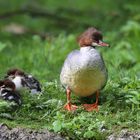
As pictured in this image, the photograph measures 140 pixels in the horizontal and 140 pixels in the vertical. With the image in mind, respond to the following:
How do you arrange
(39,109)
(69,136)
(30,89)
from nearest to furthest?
1. (69,136)
2. (39,109)
3. (30,89)

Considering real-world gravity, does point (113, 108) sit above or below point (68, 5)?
below

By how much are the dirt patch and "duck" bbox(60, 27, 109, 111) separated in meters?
0.77

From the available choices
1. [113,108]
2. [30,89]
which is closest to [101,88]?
[113,108]

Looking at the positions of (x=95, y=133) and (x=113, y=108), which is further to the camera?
(x=113, y=108)

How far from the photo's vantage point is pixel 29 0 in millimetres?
14680

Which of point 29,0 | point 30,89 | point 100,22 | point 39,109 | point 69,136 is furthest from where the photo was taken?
point 29,0

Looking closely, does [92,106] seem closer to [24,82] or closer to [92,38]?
[92,38]

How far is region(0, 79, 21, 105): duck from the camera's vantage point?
6785mm

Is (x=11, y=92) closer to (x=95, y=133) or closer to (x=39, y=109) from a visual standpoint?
(x=39, y=109)

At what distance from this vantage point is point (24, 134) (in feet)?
19.9

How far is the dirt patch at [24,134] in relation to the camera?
6.05 meters

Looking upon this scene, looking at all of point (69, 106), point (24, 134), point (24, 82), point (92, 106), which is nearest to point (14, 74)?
point (24, 82)

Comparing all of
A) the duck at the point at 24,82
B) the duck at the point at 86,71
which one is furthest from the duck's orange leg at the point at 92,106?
the duck at the point at 24,82

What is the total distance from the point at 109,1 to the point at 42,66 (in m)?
5.66
